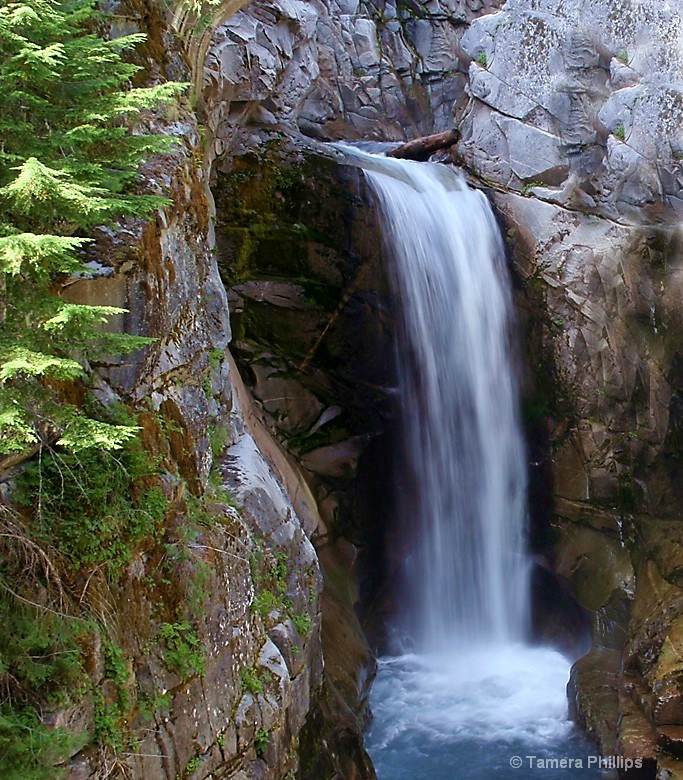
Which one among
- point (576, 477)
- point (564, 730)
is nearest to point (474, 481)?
point (576, 477)

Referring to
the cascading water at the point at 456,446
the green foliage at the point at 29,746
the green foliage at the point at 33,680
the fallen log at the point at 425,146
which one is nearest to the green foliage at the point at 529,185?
the cascading water at the point at 456,446

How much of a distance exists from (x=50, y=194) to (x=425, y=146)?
11189mm

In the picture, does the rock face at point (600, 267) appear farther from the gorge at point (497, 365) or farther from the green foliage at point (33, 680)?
the green foliage at point (33, 680)

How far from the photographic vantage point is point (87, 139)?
14.6 ft

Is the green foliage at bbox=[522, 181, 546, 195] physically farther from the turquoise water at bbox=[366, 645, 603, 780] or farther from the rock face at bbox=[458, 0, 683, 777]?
the turquoise water at bbox=[366, 645, 603, 780]

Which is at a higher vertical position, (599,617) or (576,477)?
(576,477)

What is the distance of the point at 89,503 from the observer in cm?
473

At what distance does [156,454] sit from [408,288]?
6.57 meters

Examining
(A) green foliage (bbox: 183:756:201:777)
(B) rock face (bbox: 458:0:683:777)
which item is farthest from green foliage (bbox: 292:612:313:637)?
(B) rock face (bbox: 458:0:683:777)

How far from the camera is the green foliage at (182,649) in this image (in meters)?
5.25

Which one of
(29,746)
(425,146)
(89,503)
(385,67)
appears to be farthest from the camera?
(385,67)

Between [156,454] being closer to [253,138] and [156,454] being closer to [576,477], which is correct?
[253,138]

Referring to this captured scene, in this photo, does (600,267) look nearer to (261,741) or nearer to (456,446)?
(456,446)

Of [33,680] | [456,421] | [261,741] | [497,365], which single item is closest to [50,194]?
[33,680]
